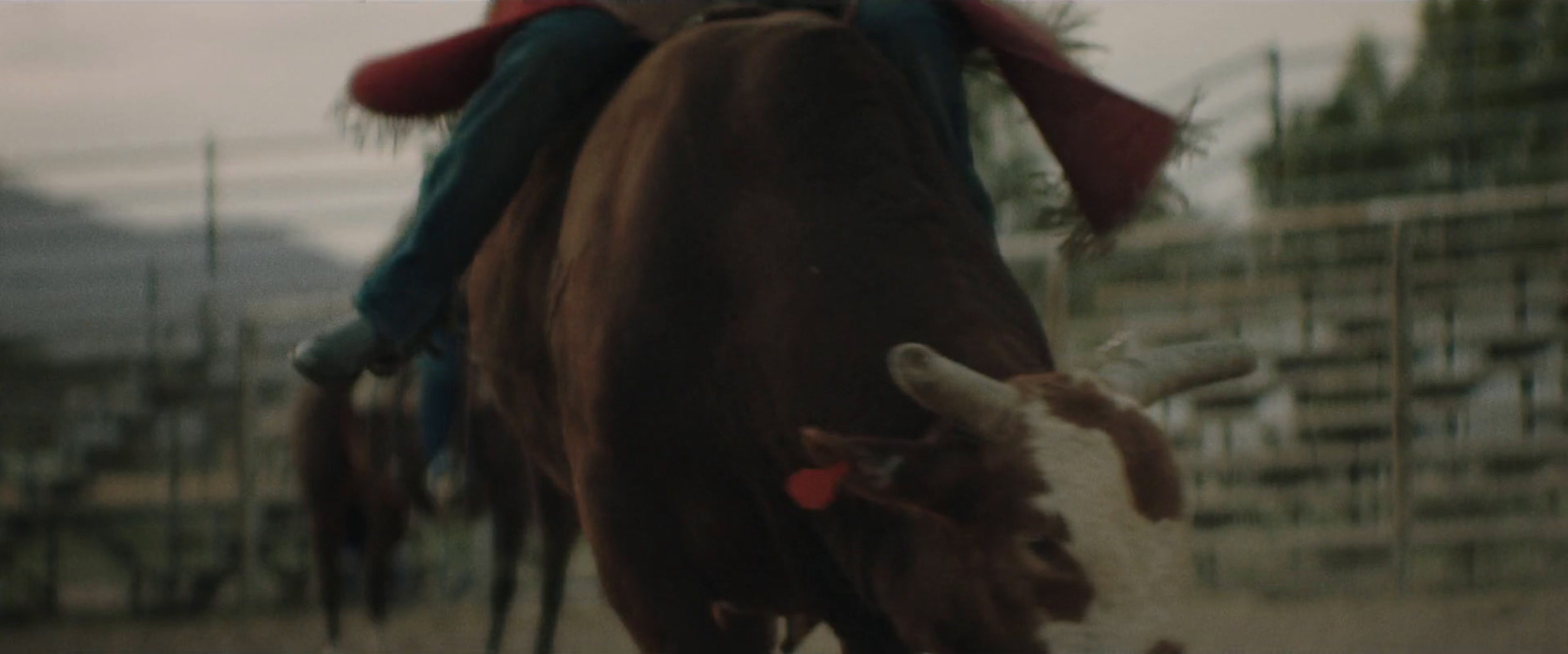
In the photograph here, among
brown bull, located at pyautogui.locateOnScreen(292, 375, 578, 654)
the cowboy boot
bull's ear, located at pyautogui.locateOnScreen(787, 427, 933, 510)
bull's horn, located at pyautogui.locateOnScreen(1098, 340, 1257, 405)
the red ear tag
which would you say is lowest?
brown bull, located at pyautogui.locateOnScreen(292, 375, 578, 654)

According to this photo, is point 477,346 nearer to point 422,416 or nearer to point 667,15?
point 667,15

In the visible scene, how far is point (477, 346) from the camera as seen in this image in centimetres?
438

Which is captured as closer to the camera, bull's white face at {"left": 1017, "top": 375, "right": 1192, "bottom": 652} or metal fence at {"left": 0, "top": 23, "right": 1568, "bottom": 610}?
bull's white face at {"left": 1017, "top": 375, "right": 1192, "bottom": 652}

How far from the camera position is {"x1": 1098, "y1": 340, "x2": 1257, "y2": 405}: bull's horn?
295 cm

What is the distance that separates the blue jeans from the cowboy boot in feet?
0.38

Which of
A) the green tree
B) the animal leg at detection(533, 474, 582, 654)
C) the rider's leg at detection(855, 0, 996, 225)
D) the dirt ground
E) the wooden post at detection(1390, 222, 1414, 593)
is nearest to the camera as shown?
the rider's leg at detection(855, 0, 996, 225)

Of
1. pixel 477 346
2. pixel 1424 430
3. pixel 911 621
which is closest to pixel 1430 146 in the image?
pixel 1424 430

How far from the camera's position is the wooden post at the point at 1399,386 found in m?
9.87

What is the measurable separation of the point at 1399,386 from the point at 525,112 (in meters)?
7.07

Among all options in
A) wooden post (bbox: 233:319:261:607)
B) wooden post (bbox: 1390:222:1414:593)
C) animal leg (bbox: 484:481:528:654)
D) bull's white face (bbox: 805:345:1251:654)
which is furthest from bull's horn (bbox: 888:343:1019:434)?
wooden post (bbox: 233:319:261:607)

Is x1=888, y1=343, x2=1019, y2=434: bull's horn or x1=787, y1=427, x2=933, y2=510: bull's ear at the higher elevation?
x1=888, y1=343, x2=1019, y2=434: bull's horn

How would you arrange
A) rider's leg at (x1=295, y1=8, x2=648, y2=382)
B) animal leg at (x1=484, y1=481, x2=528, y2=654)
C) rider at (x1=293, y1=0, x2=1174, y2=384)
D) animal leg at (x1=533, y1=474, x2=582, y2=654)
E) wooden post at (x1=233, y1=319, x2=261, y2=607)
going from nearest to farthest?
rider at (x1=293, y1=0, x2=1174, y2=384)
rider's leg at (x1=295, y1=8, x2=648, y2=382)
animal leg at (x1=533, y1=474, x2=582, y2=654)
animal leg at (x1=484, y1=481, x2=528, y2=654)
wooden post at (x1=233, y1=319, x2=261, y2=607)

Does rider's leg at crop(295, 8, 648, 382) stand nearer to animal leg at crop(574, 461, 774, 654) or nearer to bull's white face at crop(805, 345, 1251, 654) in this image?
animal leg at crop(574, 461, 774, 654)

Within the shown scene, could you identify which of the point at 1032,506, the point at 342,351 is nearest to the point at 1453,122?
the point at 342,351
